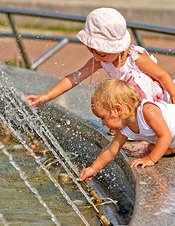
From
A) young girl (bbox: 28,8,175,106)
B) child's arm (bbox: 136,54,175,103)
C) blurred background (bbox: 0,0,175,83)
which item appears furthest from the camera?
blurred background (bbox: 0,0,175,83)

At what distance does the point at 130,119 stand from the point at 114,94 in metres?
0.24

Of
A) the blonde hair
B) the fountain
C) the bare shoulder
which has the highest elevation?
the blonde hair

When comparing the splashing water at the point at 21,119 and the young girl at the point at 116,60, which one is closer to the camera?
the young girl at the point at 116,60

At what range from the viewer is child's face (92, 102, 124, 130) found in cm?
535

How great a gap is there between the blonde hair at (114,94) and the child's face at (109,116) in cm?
2

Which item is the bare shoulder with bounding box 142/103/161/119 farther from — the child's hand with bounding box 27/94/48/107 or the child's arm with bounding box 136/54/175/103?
the child's hand with bounding box 27/94/48/107

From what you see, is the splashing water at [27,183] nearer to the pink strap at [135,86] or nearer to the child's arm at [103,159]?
the child's arm at [103,159]

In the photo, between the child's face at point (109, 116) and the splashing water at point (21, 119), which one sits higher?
the child's face at point (109, 116)

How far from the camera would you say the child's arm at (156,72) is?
18.9 feet

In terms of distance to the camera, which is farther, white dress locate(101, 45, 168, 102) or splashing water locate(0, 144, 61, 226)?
white dress locate(101, 45, 168, 102)

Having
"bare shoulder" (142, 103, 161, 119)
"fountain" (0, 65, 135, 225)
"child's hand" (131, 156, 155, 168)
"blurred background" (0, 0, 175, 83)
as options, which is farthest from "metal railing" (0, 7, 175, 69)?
"blurred background" (0, 0, 175, 83)

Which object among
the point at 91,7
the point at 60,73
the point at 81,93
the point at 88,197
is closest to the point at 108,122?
the point at 88,197

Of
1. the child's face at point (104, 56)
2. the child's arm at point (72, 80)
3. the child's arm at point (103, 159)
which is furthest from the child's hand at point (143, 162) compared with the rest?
the child's arm at point (72, 80)

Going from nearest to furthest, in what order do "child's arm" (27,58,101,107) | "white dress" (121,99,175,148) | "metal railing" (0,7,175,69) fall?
"white dress" (121,99,175,148) < "child's arm" (27,58,101,107) < "metal railing" (0,7,175,69)
